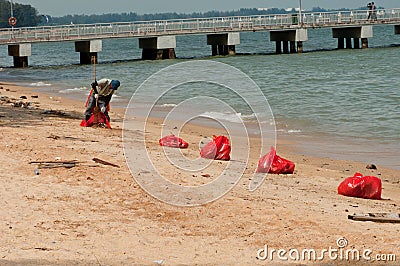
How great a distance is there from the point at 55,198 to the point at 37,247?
1.60m

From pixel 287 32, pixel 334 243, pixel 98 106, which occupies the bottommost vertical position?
pixel 334 243

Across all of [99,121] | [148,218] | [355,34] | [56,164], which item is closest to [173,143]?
[99,121]

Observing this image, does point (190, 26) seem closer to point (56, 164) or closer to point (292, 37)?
Answer: point (292, 37)

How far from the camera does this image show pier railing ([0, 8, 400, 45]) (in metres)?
49.0

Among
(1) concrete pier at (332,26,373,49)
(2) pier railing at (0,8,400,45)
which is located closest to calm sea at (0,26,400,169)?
(1) concrete pier at (332,26,373,49)

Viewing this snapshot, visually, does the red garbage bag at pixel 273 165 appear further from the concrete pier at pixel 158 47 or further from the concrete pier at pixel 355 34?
the concrete pier at pixel 355 34

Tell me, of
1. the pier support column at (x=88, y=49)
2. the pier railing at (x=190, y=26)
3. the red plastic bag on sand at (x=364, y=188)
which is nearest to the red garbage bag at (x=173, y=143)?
the red plastic bag on sand at (x=364, y=188)

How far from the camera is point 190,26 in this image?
175 feet

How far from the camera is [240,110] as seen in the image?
898 inches

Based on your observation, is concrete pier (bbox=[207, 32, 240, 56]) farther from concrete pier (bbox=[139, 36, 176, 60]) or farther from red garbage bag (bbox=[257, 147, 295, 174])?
red garbage bag (bbox=[257, 147, 295, 174])

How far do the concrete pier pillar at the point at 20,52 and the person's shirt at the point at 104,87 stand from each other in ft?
113

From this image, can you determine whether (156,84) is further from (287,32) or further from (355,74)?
(287,32)

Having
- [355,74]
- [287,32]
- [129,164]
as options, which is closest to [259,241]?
[129,164]

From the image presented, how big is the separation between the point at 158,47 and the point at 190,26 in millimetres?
2846
